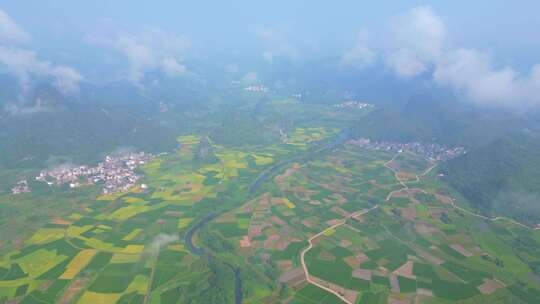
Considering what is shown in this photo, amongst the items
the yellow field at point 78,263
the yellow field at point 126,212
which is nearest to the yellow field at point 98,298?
the yellow field at point 78,263

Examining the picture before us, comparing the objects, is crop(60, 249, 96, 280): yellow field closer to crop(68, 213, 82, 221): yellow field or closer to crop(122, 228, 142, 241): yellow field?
crop(122, 228, 142, 241): yellow field

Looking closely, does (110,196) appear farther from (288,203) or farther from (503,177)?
(503,177)

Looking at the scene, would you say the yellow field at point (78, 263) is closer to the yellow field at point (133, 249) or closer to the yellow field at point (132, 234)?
the yellow field at point (133, 249)

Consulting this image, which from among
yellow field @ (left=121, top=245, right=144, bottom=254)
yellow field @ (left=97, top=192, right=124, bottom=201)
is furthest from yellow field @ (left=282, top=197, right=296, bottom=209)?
yellow field @ (left=97, top=192, right=124, bottom=201)

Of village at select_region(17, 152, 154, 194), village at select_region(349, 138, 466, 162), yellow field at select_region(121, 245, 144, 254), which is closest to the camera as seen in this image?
yellow field at select_region(121, 245, 144, 254)

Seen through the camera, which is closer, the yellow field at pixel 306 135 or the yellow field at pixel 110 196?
the yellow field at pixel 110 196

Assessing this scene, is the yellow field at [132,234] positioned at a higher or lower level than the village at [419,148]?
lower

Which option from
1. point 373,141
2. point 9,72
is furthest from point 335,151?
point 9,72
